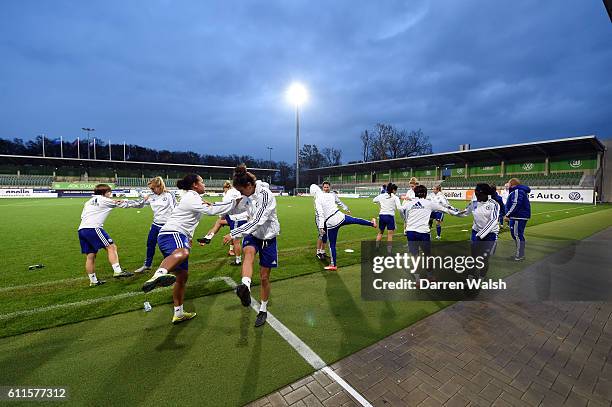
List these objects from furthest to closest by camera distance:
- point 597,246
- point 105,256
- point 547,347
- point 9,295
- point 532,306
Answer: point 597,246, point 105,256, point 9,295, point 532,306, point 547,347

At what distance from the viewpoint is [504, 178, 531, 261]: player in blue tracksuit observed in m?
6.90

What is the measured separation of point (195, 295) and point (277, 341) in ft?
6.98

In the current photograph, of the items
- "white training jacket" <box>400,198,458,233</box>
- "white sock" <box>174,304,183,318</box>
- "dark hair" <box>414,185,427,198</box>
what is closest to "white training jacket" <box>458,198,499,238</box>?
"white training jacket" <box>400,198,458,233</box>

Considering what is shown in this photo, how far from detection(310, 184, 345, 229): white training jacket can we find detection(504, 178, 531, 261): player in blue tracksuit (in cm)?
455

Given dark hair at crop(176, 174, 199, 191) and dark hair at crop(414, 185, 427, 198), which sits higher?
dark hair at crop(176, 174, 199, 191)

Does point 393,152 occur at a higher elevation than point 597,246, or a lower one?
higher

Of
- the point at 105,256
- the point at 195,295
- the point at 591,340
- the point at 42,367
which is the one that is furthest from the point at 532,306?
the point at 105,256

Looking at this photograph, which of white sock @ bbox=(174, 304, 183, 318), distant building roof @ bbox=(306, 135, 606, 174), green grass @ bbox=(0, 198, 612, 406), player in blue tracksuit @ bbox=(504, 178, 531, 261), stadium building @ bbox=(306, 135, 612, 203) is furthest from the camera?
distant building roof @ bbox=(306, 135, 606, 174)

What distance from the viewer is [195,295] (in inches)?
186

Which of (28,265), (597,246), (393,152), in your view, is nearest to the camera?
(28,265)

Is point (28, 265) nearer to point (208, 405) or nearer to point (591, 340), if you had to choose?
point (208, 405)

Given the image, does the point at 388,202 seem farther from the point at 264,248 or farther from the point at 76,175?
the point at 76,175

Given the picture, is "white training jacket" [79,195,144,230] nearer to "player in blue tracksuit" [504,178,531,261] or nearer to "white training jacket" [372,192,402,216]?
"white training jacket" [372,192,402,216]

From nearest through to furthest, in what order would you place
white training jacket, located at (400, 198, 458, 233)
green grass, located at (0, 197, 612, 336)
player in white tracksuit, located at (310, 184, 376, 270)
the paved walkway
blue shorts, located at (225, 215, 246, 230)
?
1. the paved walkway
2. green grass, located at (0, 197, 612, 336)
3. white training jacket, located at (400, 198, 458, 233)
4. player in white tracksuit, located at (310, 184, 376, 270)
5. blue shorts, located at (225, 215, 246, 230)
